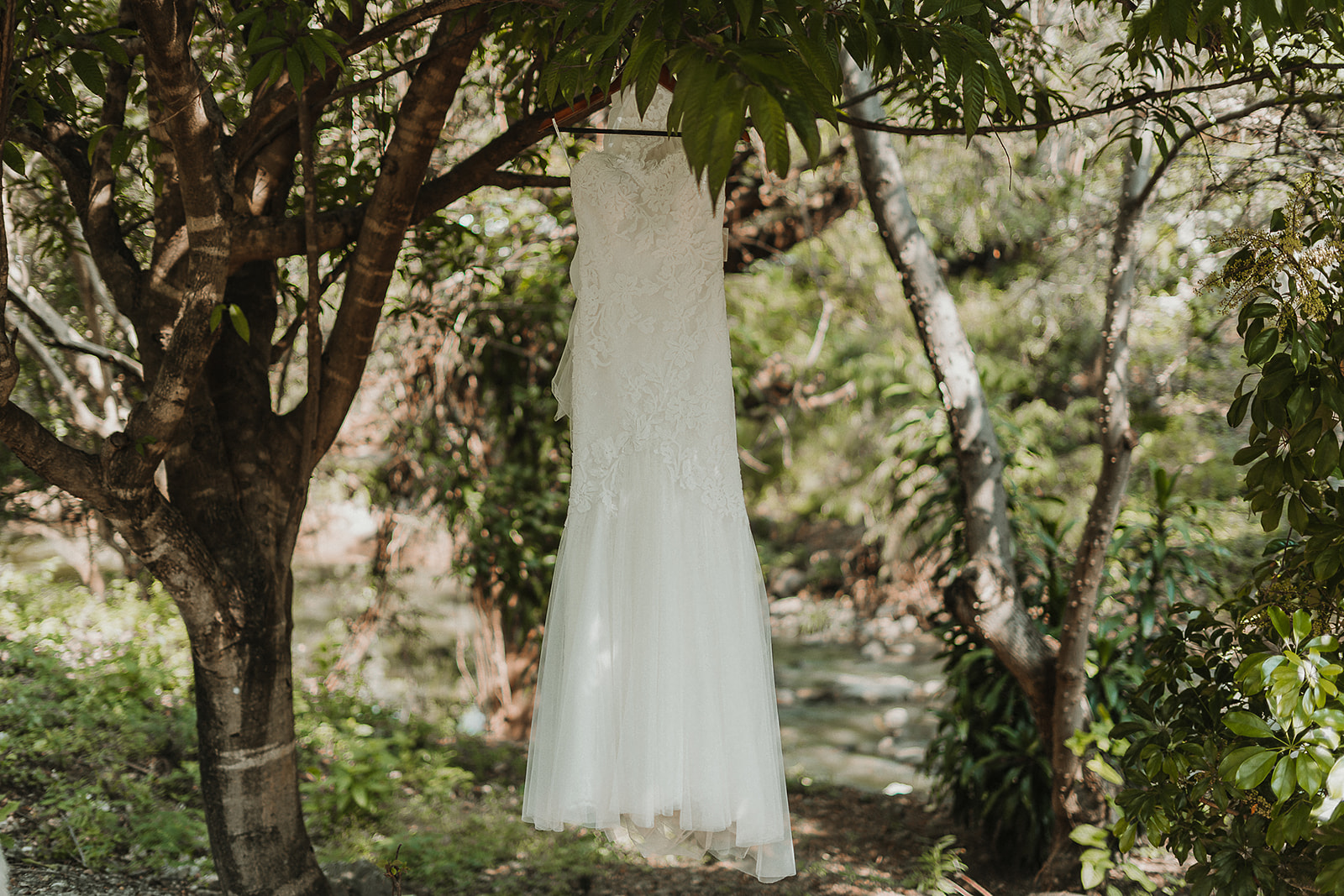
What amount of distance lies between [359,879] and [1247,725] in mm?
2361

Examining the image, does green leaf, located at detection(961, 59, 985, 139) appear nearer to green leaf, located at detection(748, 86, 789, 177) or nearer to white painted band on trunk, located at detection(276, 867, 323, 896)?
green leaf, located at detection(748, 86, 789, 177)

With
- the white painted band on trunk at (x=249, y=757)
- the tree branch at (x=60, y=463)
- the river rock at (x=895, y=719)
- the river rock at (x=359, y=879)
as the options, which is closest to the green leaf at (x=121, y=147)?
the tree branch at (x=60, y=463)

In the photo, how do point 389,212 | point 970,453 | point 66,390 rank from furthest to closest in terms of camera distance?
point 66,390 < point 970,453 < point 389,212

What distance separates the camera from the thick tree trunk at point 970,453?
2.61 m

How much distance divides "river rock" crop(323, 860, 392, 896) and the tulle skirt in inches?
47.4

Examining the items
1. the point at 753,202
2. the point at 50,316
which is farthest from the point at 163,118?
the point at 753,202

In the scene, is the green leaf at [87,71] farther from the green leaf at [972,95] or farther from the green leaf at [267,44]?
the green leaf at [972,95]

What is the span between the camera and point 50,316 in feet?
8.27

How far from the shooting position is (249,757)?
6.35 feet

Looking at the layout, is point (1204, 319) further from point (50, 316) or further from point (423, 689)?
point (50, 316)

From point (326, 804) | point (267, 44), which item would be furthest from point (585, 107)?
point (326, 804)

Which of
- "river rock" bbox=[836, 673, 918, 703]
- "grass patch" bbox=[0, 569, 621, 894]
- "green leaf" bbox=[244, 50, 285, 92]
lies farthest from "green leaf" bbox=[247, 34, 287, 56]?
"river rock" bbox=[836, 673, 918, 703]

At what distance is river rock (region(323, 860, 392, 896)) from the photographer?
96.7 inches

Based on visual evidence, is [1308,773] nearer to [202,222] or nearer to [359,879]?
[202,222]
